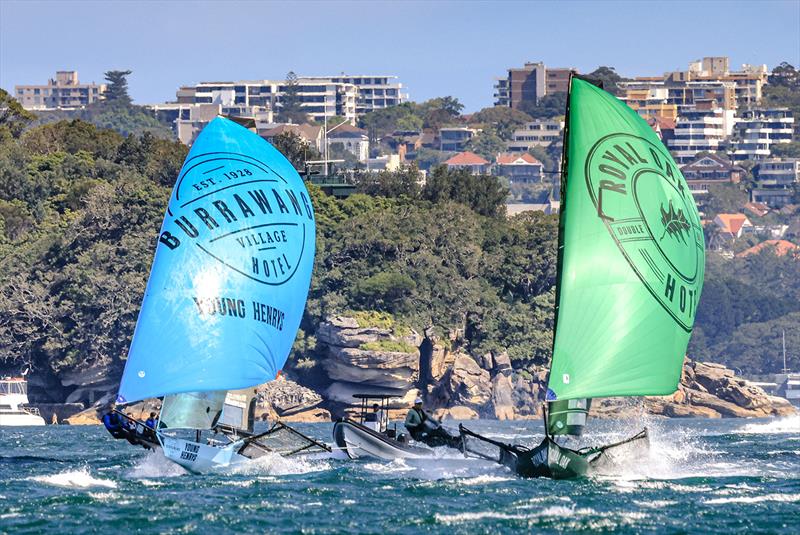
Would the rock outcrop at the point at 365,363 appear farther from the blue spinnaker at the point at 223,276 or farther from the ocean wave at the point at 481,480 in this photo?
the ocean wave at the point at 481,480

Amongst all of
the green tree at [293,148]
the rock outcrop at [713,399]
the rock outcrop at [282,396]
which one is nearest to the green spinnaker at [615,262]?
the rock outcrop at [282,396]

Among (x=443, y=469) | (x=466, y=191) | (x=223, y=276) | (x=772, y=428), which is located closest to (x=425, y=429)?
(x=443, y=469)

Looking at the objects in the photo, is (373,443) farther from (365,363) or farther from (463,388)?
(463,388)

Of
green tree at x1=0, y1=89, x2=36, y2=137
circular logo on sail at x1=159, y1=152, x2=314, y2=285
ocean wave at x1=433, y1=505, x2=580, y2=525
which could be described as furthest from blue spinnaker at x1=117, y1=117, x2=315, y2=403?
green tree at x1=0, y1=89, x2=36, y2=137

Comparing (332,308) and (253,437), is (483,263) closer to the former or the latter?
(332,308)

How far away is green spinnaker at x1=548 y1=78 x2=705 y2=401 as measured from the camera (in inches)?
1679

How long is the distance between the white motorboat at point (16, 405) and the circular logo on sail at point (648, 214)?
50.2 m

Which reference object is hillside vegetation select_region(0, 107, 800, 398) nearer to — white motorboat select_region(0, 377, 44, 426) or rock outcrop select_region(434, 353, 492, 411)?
rock outcrop select_region(434, 353, 492, 411)

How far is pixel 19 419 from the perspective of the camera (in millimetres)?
88938

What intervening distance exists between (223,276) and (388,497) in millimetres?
7463

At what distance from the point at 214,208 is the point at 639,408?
61.7 metres

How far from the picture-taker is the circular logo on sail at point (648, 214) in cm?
4322

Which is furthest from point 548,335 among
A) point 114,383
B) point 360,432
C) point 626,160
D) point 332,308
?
point 626,160

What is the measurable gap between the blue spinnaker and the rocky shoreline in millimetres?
40227
